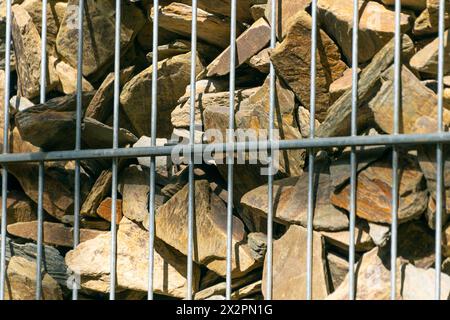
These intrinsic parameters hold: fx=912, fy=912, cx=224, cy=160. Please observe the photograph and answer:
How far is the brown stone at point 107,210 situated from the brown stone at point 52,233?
0.08 m

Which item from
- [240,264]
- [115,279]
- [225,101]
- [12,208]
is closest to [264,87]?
[225,101]

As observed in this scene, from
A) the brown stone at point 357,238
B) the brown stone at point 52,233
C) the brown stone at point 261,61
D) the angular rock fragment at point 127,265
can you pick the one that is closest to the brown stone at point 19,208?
the brown stone at point 52,233

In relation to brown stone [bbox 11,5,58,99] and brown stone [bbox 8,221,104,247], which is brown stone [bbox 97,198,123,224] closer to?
brown stone [bbox 8,221,104,247]

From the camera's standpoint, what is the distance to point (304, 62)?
3.56 metres

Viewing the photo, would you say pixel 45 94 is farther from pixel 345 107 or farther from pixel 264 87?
pixel 345 107

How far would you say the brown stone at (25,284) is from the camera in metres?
3.83

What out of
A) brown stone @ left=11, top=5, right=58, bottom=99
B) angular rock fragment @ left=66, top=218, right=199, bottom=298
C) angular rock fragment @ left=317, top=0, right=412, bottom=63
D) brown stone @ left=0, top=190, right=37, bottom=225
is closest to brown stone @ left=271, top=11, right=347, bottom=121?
angular rock fragment @ left=317, top=0, right=412, bottom=63

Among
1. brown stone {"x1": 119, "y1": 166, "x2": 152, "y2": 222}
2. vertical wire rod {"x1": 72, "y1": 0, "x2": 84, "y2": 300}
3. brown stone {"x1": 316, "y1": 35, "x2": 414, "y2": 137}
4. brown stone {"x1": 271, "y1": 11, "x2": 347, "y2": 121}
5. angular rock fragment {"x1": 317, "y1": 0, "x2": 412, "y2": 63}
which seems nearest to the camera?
brown stone {"x1": 316, "y1": 35, "x2": 414, "y2": 137}

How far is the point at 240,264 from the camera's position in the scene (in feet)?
11.5

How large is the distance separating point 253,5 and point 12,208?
54.3 inches

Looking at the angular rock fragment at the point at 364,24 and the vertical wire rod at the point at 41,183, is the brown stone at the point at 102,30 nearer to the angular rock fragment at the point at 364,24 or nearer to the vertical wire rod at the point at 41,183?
the vertical wire rod at the point at 41,183

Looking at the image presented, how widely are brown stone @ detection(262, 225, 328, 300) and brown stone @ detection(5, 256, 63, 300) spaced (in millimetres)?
958

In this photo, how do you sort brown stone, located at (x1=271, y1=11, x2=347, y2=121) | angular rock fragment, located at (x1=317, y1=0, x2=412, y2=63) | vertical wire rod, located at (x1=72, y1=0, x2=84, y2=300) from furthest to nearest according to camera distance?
vertical wire rod, located at (x1=72, y1=0, x2=84, y2=300)
brown stone, located at (x1=271, y1=11, x2=347, y2=121)
angular rock fragment, located at (x1=317, y1=0, x2=412, y2=63)

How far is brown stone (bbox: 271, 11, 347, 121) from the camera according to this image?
3.54 meters
